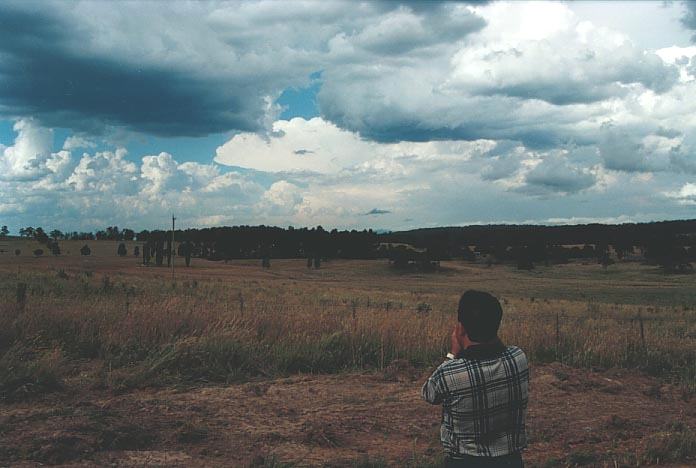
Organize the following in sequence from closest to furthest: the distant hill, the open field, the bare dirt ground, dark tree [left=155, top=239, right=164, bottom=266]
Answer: the bare dirt ground, the open field, dark tree [left=155, top=239, right=164, bottom=266], the distant hill

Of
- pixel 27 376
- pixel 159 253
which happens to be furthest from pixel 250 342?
pixel 159 253

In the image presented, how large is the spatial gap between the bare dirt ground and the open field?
26 millimetres

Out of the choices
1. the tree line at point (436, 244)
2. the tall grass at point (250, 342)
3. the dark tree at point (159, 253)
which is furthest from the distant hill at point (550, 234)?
the tall grass at point (250, 342)

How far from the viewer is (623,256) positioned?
11519 cm

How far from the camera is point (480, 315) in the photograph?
11.3 ft

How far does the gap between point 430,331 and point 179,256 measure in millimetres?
111185

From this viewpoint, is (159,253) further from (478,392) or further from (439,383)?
(478,392)

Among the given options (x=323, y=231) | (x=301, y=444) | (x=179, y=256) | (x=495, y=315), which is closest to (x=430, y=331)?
(x=301, y=444)

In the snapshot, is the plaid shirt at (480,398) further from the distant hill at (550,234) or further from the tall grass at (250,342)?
the distant hill at (550,234)

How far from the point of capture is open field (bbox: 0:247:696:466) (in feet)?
21.8

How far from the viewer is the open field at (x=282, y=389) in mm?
6645

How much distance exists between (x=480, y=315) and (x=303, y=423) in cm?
475

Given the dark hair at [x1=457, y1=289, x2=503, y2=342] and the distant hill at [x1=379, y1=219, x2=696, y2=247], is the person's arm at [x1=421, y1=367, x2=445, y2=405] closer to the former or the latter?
the dark hair at [x1=457, y1=289, x2=503, y2=342]

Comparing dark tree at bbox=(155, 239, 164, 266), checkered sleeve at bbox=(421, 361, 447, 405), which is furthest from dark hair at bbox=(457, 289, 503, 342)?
dark tree at bbox=(155, 239, 164, 266)
